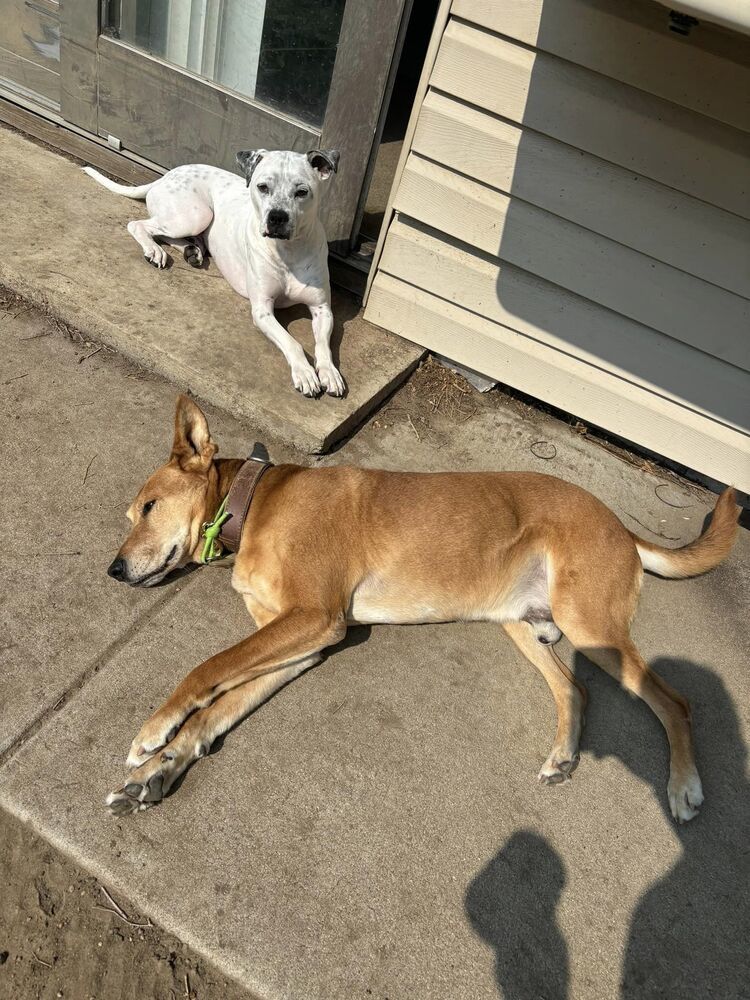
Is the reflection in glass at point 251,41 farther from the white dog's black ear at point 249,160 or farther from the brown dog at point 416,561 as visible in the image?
the brown dog at point 416,561

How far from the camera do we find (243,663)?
2688 millimetres

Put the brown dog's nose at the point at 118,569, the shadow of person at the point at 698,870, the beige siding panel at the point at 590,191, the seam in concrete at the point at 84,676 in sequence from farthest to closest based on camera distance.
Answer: the beige siding panel at the point at 590,191
the brown dog's nose at the point at 118,569
the seam in concrete at the point at 84,676
the shadow of person at the point at 698,870

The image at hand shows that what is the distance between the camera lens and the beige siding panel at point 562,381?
4.35 meters

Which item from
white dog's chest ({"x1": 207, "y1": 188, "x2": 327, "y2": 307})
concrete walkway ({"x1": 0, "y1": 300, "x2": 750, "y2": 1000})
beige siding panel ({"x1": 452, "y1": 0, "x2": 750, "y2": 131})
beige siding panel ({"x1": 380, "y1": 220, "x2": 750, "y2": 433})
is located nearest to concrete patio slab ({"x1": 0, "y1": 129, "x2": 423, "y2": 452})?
white dog's chest ({"x1": 207, "y1": 188, "x2": 327, "y2": 307})

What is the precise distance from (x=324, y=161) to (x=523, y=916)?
371 cm

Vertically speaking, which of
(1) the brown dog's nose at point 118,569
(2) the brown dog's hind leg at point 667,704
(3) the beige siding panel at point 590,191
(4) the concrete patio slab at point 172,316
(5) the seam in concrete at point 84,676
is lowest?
(5) the seam in concrete at point 84,676

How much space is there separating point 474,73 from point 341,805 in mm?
3569

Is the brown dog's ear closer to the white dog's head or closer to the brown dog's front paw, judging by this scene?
the brown dog's front paw

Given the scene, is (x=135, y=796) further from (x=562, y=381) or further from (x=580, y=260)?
(x=580, y=260)

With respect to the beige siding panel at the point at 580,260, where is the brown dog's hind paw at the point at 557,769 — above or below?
below

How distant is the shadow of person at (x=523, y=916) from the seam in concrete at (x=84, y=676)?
1.50m

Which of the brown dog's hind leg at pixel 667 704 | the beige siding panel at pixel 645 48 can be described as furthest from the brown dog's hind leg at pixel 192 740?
the beige siding panel at pixel 645 48

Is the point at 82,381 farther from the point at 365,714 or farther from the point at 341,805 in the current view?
the point at 341,805

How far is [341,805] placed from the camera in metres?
2.60
